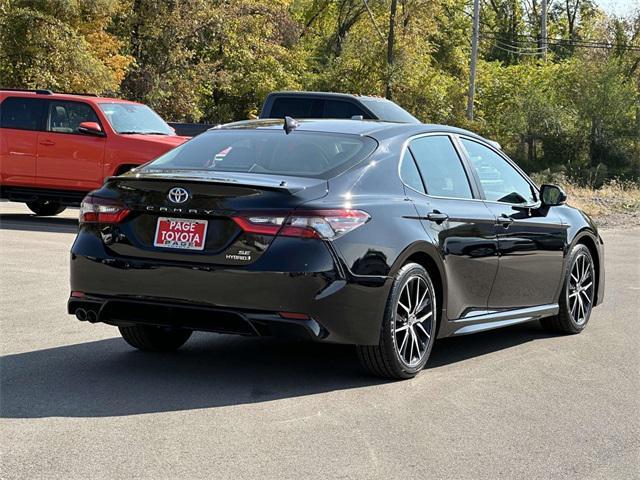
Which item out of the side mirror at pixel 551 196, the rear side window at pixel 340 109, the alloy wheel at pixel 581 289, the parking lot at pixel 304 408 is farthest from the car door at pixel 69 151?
the side mirror at pixel 551 196

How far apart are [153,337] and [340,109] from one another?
1054cm

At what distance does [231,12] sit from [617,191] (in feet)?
69.2

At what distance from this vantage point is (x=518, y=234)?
26.1ft

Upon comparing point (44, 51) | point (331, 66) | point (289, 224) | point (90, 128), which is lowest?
point (90, 128)

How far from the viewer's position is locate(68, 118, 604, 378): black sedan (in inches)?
240

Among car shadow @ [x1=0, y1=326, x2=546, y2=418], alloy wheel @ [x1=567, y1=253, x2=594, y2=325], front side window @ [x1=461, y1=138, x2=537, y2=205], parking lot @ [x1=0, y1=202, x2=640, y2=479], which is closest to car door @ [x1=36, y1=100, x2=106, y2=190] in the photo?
parking lot @ [x1=0, y1=202, x2=640, y2=479]

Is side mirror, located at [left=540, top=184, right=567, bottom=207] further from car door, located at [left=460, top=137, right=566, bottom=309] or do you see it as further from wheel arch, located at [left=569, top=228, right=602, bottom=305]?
wheel arch, located at [left=569, top=228, right=602, bottom=305]

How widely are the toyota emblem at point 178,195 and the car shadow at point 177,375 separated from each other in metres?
1.03

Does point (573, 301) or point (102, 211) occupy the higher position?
point (102, 211)

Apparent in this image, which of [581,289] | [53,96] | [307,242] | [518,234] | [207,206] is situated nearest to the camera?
[307,242]

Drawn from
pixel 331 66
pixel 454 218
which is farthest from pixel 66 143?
pixel 331 66

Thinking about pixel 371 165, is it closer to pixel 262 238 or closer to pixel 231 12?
pixel 262 238

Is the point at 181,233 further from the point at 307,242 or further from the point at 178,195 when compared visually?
the point at 307,242

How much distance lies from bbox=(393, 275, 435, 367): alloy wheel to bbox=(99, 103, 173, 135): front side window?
11127 mm
